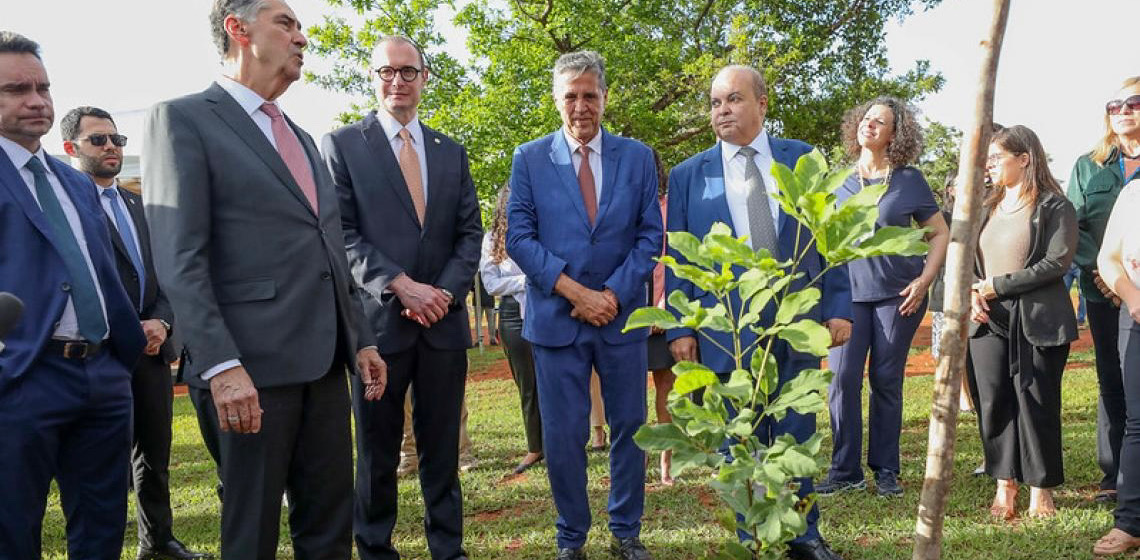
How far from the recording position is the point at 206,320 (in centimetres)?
284

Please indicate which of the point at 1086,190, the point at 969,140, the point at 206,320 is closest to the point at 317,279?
the point at 206,320

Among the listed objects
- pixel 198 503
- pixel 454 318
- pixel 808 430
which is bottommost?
pixel 198 503

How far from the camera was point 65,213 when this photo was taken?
10.8 ft

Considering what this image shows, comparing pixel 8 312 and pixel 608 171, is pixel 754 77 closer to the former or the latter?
pixel 608 171

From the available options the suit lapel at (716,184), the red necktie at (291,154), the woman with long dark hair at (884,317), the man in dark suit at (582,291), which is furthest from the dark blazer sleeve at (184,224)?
the woman with long dark hair at (884,317)

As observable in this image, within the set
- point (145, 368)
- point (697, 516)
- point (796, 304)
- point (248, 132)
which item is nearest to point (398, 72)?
point (248, 132)

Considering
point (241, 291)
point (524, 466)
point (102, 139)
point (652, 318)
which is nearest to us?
point (652, 318)

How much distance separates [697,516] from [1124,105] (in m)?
3.46

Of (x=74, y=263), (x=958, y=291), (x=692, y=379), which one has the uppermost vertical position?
(x=74, y=263)

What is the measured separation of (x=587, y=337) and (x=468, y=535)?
1.51m

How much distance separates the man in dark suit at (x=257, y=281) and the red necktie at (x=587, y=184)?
1.46 metres

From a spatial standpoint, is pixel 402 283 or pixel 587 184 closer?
pixel 402 283

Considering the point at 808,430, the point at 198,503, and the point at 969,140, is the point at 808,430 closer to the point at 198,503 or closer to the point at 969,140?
the point at 969,140

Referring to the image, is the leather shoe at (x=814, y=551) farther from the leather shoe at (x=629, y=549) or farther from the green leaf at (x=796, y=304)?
the green leaf at (x=796, y=304)
